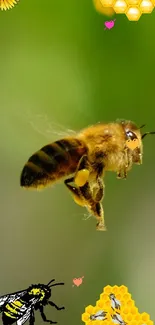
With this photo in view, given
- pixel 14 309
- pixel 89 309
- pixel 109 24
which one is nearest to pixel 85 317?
pixel 89 309

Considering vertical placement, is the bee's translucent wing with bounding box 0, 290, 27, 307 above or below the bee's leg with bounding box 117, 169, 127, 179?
below

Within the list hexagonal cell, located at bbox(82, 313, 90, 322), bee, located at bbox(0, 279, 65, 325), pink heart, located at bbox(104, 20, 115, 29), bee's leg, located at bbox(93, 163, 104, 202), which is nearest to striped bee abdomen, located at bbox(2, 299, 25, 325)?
bee, located at bbox(0, 279, 65, 325)

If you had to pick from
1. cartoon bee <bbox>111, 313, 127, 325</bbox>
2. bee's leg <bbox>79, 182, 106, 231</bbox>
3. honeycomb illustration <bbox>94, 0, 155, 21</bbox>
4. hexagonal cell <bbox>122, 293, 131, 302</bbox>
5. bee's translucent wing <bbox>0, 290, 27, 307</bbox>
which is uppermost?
honeycomb illustration <bbox>94, 0, 155, 21</bbox>

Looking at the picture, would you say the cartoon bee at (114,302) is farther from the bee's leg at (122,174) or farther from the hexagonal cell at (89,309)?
the bee's leg at (122,174)

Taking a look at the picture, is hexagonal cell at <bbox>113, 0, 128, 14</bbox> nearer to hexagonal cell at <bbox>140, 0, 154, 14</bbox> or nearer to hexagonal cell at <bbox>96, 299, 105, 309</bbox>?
hexagonal cell at <bbox>140, 0, 154, 14</bbox>

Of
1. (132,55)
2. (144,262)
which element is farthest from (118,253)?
(132,55)

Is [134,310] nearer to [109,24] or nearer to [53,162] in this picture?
[53,162]
